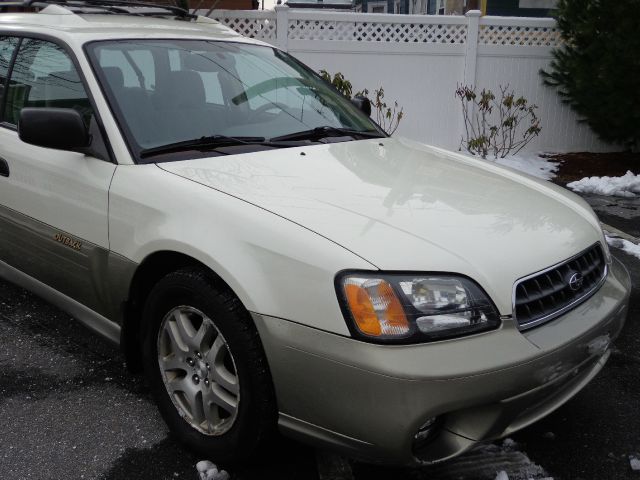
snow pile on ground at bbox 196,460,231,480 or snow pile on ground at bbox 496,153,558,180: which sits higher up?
snow pile on ground at bbox 196,460,231,480

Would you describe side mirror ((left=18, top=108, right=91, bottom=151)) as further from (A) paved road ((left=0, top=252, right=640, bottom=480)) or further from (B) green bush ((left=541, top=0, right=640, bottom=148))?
(B) green bush ((left=541, top=0, right=640, bottom=148))

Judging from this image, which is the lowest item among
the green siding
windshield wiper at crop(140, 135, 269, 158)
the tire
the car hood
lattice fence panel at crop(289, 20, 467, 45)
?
the tire

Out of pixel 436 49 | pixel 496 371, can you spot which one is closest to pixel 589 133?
pixel 436 49

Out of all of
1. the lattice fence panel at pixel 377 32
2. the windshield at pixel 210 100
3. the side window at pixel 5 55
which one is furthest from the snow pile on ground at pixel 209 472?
the lattice fence panel at pixel 377 32

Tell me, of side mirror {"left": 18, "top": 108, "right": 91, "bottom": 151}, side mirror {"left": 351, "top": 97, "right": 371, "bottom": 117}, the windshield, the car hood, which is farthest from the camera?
side mirror {"left": 351, "top": 97, "right": 371, "bottom": 117}

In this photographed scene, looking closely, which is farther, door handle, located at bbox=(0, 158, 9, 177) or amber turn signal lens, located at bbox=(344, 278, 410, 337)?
door handle, located at bbox=(0, 158, 9, 177)

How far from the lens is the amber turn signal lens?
2006 millimetres

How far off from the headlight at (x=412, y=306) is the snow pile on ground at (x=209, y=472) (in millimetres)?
906

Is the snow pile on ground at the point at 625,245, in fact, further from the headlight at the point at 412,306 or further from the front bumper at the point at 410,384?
the headlight at the point at 412,306

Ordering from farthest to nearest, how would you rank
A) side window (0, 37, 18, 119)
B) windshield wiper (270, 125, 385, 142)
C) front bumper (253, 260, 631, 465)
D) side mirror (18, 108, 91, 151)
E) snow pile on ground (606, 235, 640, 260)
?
1. snow pile on ground (606, 235, 640, 260)
2. side window (0, 37, 18, 119)
3. windshield wiper (270, 125, 385, 142)
4. side mirror (18, 108, 91, 151)
5. front bumper (253, 260, 631, 465)

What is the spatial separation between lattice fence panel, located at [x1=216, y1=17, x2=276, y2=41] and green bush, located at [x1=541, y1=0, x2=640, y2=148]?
13.0 feet

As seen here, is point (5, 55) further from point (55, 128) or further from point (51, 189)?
point (55, 128)

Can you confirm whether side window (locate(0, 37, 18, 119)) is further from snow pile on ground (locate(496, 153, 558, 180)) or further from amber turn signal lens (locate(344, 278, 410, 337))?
snow pile on ground (locate(496, 153, 558, 180))

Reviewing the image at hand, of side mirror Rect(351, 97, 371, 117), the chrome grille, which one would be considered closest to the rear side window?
side mirror Rect(351, 97, 371, 117)
